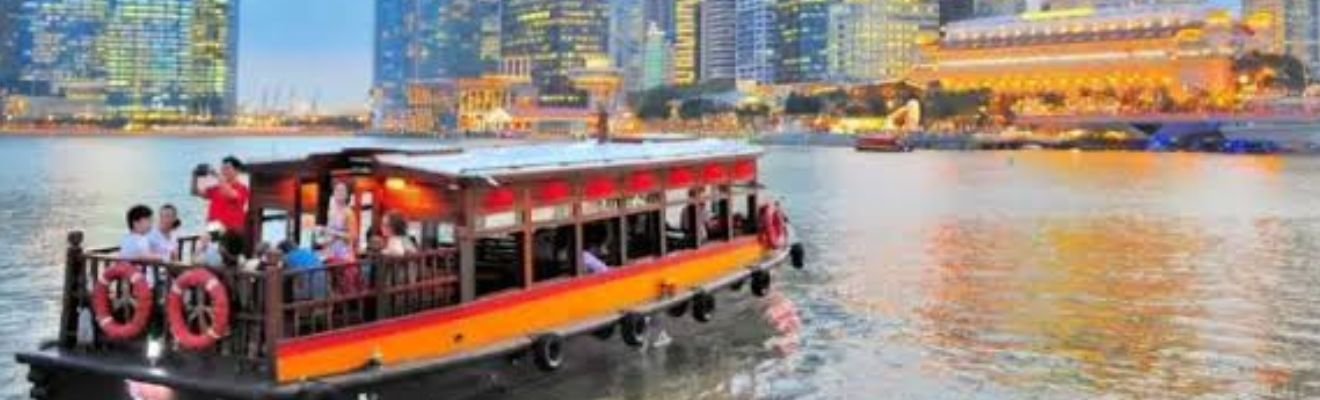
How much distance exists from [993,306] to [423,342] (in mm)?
12102

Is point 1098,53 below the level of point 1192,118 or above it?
above

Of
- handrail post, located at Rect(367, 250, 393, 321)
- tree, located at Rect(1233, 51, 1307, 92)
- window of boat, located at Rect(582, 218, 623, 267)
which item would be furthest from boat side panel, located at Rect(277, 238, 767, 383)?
tree, located at Rect(1233, 51, 1307, 92)

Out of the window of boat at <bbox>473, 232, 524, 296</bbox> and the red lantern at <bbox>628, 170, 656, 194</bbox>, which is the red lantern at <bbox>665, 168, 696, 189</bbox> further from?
the window of boat at <bbox>473, 232, 524, 296</bbox>

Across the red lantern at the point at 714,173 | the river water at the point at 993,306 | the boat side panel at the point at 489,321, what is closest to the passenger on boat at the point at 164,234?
the boat side panel at the point at 489,321

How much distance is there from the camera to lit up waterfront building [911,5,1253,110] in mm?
164500

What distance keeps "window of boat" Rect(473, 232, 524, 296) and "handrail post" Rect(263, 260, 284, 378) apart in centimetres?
322

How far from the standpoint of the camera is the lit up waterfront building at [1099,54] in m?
164

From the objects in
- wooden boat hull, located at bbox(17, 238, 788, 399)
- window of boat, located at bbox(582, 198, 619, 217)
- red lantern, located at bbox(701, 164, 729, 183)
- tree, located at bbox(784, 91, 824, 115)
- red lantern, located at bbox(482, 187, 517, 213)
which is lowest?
wooden boat hull, located at bbox(17, 238, 788, 399)

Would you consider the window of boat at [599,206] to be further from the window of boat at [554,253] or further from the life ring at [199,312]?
the life ring at [199,312]

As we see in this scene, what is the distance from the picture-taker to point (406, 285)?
13.0 meters

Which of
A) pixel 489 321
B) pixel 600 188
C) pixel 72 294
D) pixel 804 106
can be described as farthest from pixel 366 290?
pixel 804 106

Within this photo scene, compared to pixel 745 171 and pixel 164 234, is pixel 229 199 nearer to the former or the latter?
pixel 164 234

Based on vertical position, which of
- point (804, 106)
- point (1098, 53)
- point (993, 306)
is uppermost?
point (1098, 53)

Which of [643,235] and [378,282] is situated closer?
[378,282]
